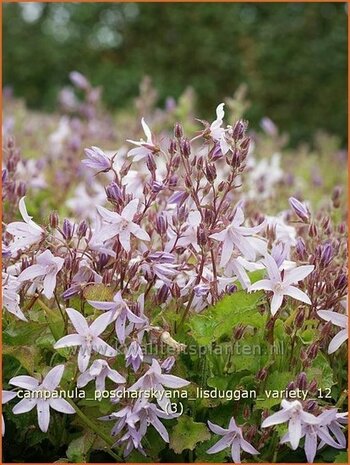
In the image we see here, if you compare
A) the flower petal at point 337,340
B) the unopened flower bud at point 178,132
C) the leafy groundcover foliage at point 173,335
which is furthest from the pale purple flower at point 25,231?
the flower petal at point 337,340

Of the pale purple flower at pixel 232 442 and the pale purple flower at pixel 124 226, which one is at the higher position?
the pale purple flower at pixel 124 226

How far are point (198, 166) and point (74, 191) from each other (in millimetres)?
2316

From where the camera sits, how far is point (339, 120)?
1353cm

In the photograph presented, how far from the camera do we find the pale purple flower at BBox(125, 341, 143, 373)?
5.14 ft

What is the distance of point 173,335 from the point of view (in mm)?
1729

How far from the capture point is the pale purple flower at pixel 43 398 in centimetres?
157

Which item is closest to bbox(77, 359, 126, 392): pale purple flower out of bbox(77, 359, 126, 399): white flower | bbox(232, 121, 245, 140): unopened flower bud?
bbox(77, 359, 126, 399): white flower

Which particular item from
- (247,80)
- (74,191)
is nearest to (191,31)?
(247,80)

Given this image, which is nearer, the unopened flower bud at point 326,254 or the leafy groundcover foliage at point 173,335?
the leafy groundcover foliage at point 173,335

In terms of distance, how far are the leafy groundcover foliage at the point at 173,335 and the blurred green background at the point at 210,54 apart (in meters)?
11.8

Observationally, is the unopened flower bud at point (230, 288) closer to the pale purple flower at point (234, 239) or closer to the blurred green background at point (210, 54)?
the pale purple flower at point (234, 239)

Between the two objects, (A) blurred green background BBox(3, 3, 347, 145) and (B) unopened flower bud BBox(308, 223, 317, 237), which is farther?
(A) blurred green background BBox(3, 3, 347, 145)

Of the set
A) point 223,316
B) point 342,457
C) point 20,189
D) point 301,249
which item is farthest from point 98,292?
point 20,189

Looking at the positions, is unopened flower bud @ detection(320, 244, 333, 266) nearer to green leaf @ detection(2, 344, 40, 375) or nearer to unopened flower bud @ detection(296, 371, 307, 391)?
unopened flower bud @ detection(296, 371, 307, 391)
